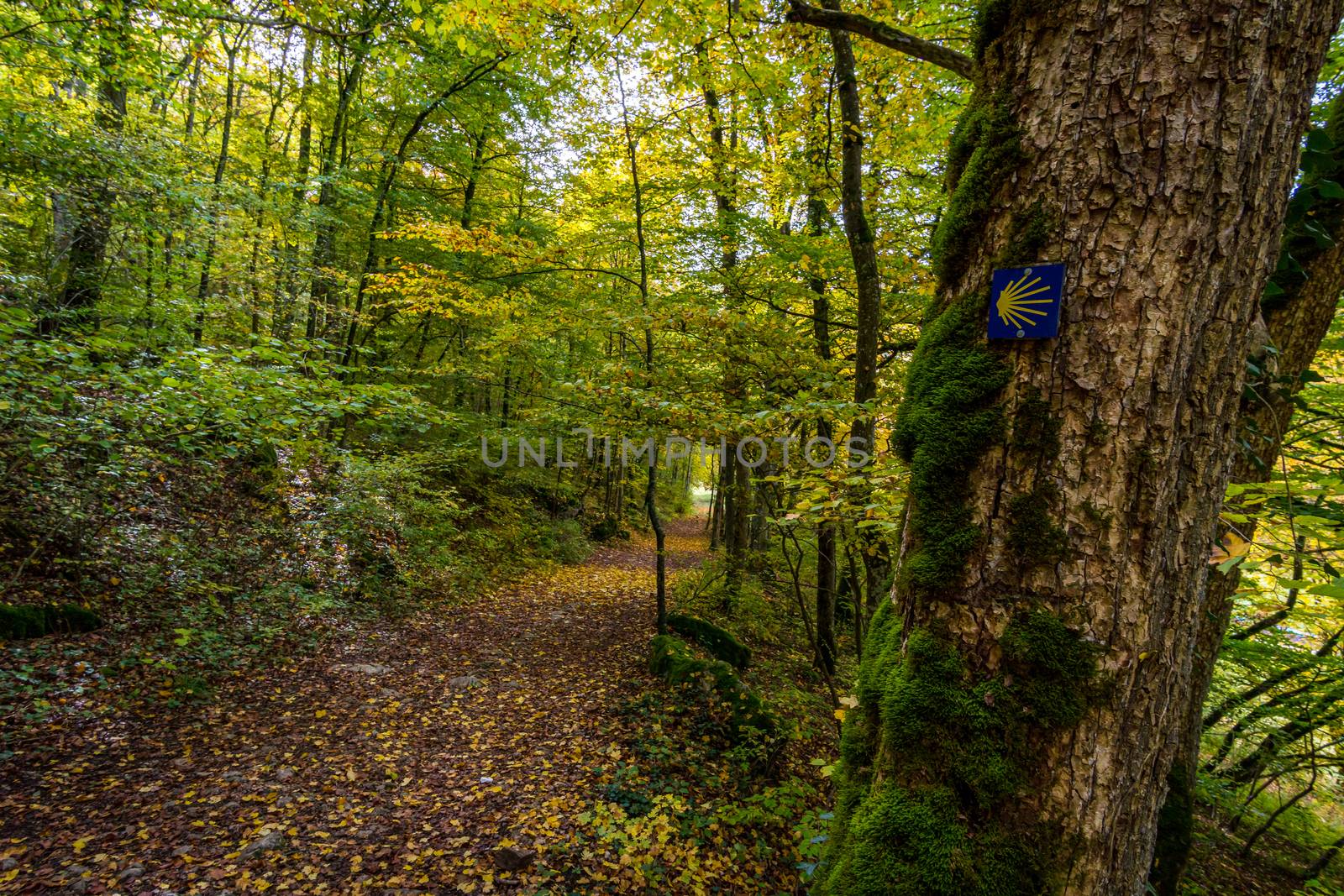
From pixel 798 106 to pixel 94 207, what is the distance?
8.13 m

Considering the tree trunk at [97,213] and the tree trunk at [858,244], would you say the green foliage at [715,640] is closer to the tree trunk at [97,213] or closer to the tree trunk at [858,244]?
the tree trunk at [858,244]

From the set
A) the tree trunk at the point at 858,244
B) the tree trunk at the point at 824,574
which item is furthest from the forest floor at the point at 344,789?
the tree trunk at the point at 858,244

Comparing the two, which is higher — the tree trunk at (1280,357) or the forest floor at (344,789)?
the tree trunk at (1280,357)

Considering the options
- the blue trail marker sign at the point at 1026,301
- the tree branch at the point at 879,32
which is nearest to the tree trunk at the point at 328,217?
the tree branch at the point at 879,32

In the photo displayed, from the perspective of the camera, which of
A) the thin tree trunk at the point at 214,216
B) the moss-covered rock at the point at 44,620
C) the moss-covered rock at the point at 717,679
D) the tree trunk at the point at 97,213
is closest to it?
the moss-covered rock at the point at 44,620

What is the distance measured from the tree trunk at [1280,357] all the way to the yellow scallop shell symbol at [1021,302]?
197 cm

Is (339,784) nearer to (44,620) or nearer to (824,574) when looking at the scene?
(44,620)

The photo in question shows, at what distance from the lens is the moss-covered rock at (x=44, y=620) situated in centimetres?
444

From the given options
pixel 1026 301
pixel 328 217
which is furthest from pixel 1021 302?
pixel 328 217

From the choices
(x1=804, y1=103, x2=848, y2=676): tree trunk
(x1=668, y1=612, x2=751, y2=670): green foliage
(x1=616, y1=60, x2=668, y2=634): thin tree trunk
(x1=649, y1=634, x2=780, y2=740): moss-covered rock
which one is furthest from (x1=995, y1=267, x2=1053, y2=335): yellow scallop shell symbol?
(x1=668, y1=612, x2=751, y2=670): green foliage

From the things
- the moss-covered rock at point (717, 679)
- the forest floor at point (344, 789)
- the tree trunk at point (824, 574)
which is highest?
the tree trunk at point (824, 574)

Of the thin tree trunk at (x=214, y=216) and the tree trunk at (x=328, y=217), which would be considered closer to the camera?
the thin tree trunk at (x=214, y=216)

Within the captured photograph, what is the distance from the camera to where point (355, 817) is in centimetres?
388

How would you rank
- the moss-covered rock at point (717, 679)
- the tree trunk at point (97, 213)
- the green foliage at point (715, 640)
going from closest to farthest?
the moss-covered rock at point (717, 679)
the tree trunk at point (97, 213)
the green foliage at point (715, 640)
